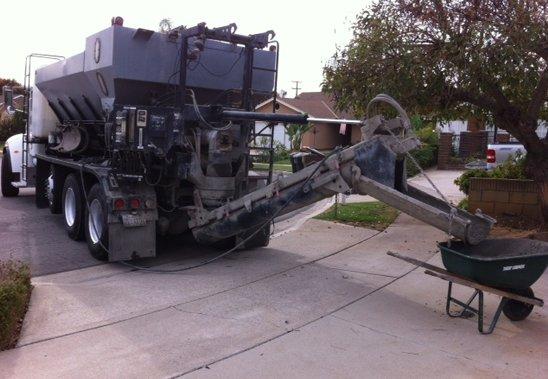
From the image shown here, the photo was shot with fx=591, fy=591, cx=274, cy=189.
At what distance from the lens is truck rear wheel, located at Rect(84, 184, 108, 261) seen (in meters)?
7.54

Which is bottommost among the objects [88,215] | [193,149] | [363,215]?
[363,215]

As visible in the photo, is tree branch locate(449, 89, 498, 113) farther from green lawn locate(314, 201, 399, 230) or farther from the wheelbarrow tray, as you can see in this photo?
the wheelbarrow tray

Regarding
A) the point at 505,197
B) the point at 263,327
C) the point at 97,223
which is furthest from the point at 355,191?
the point at 505,197

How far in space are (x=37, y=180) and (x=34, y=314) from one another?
7.02 m

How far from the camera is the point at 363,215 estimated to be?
36.3 ft

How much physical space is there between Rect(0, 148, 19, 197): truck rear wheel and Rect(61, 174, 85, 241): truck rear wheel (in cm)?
483

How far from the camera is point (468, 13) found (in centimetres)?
820

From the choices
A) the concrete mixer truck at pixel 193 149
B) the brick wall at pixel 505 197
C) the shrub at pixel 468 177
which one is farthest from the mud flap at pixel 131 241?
the shrub at pixel 468 177

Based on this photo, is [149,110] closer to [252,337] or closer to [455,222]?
[252,337]

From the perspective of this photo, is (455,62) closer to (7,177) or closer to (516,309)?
(516,309)

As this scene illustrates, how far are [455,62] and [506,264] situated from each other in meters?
3.85

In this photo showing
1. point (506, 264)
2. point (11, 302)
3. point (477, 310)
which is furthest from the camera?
point (477, 310)

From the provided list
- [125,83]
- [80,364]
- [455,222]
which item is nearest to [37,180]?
[125,83]

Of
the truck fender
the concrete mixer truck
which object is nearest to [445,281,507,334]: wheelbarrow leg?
the concrete mixer truck
